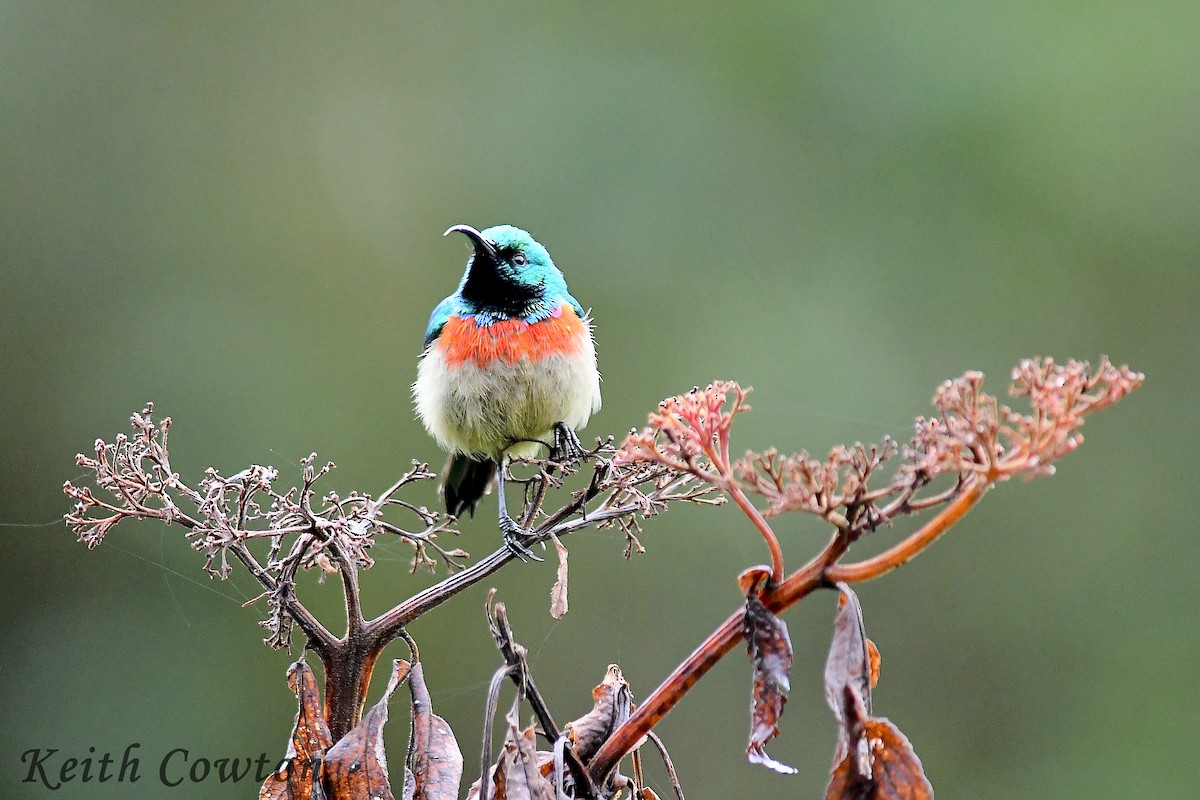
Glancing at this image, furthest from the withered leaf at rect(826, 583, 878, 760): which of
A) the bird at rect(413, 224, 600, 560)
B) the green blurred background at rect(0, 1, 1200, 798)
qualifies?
the green blurred background at rect(0, 1, 1200, 798)

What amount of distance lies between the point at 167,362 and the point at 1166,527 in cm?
716

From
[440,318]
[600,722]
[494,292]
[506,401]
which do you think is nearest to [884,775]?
[600,722]

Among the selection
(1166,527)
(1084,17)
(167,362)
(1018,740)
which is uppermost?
(1084,17)

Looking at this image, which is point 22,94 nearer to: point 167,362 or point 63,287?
point 63,287

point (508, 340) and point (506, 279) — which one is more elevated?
point (506, 279)

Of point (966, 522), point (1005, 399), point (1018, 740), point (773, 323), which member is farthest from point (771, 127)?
point (1018, 740)

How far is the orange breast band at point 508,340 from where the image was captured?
418 cm

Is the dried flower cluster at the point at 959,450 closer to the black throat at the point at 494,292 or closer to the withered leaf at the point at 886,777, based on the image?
the withered leaf at the point at 886,777

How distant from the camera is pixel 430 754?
1791mm

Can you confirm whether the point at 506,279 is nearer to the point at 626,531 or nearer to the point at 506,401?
the point at 506,401

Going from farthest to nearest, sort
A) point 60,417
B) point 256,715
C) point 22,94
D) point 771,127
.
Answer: point 771,127, point 22,94, point 60,417, point 256,715

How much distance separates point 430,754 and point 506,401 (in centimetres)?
239

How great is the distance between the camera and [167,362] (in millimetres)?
8492

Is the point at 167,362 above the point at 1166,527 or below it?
below
